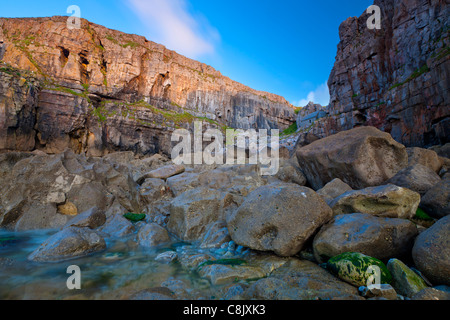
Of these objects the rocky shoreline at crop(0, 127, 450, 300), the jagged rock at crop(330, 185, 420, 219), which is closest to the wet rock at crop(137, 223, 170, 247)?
the rocky shoreline at crop(0, 127, 450, 300)

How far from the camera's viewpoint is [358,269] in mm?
3562

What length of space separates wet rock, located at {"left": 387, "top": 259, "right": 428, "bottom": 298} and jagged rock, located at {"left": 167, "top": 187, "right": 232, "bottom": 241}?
498cm

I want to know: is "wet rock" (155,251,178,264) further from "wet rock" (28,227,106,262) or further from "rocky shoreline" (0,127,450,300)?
"wet rock" (28,227,106,262)

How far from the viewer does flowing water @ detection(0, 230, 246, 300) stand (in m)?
3.71

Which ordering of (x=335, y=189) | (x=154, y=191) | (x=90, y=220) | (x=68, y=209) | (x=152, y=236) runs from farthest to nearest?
(x=154, y=191)
(x=68, y=209)
(x=90, y=220)
(x=335, y=189)
(x=152, y=236)

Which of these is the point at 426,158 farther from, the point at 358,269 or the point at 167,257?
the point at 167,257

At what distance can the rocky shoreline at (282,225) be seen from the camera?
3.52m

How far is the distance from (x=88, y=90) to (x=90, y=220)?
1653 inches

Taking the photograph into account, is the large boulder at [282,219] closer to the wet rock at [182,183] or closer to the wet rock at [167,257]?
the wet rock at [167,257]

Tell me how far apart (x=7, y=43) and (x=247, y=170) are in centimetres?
5140

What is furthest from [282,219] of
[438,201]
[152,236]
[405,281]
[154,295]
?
[152,236]

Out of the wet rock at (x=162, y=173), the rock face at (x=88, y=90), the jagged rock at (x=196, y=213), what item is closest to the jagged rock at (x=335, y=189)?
the jagged rock at (x=196, y=213)
